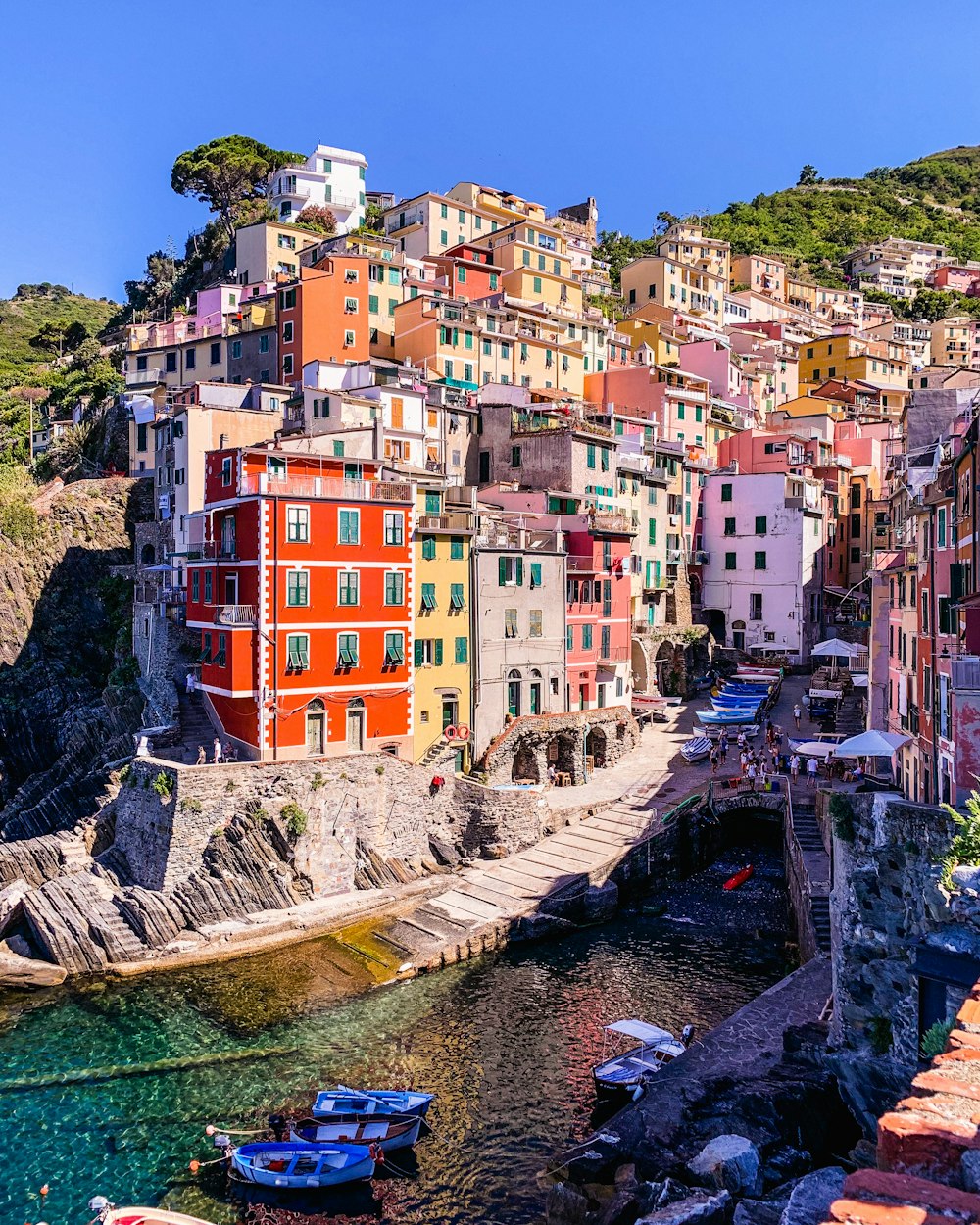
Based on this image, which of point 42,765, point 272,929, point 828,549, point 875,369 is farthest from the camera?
point 875,369

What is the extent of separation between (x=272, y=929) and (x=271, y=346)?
140ft

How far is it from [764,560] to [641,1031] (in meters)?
45.7

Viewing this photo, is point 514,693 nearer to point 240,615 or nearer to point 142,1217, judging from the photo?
point 240,615

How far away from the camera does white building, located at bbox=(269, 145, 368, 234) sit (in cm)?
9331

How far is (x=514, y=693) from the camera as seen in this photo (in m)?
47.6

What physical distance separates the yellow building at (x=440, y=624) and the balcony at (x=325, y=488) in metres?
2.13

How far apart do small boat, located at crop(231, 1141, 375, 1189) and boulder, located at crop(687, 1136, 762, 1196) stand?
302 inches

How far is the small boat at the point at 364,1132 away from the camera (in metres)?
22.7

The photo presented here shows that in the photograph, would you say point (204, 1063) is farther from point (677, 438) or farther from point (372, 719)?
point (677, 438)

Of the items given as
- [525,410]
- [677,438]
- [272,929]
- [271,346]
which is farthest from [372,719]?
[677,438]

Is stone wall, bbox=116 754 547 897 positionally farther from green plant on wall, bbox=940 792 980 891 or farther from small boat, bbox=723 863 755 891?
green plant on wall, bbox=940 792 980 891

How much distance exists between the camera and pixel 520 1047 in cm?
2819

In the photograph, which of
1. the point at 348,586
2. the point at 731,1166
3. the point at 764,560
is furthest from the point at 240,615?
the point at 764,560

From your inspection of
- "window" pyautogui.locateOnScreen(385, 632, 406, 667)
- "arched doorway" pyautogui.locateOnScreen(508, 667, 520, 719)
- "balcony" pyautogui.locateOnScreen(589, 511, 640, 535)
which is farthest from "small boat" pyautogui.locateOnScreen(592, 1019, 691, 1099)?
"balcony" pyautogui.locateOnScreen(589, 511, 640, 535)
